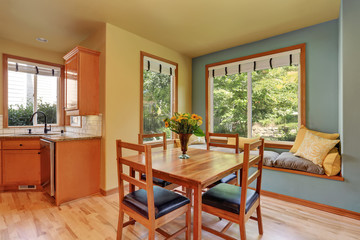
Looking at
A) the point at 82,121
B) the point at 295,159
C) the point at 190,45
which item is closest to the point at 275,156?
the point at 295,159

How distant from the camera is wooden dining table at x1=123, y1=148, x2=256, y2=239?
4.34 feet

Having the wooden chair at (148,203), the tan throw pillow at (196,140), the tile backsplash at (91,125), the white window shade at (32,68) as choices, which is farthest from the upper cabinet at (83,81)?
the tan throw pillow at (196,140)

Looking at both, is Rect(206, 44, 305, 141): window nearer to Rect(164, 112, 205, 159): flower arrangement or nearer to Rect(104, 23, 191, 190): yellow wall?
Rect(104, 23, 191, 190): yellow wall

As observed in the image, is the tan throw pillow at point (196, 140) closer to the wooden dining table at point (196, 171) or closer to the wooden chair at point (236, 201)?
the wooden dining table at point (196, 171)

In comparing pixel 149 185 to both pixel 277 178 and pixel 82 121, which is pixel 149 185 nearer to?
pixel 277 178

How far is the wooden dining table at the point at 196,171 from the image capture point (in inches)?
52.1

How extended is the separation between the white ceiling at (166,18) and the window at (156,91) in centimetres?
49

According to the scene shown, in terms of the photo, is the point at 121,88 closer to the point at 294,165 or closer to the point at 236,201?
the point at 236,201

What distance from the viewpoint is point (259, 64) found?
350cm

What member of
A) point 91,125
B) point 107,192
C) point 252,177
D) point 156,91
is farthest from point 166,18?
point 107,192

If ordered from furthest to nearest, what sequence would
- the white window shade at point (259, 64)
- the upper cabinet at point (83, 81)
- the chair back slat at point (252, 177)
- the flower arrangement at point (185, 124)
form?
the white window shade at point (259, 64)
the upper cabinet at point (83, 81)
the flower arrangement at point (185, 124)
the chair back slat at point (252, 177)

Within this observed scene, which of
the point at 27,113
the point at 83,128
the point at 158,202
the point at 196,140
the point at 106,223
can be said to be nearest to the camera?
the point at 158,202

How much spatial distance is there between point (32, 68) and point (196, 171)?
395 cm

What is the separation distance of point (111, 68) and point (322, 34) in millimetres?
3296
